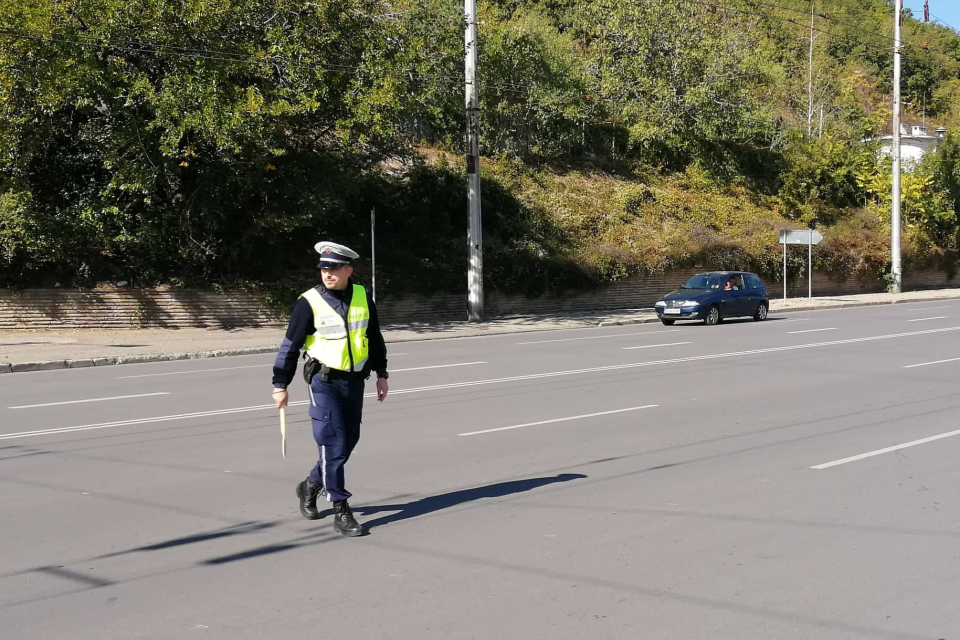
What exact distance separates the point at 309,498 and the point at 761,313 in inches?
954

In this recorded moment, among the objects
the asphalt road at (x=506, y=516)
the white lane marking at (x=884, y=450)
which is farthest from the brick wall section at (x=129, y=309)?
the white lane marking at (x=884, y=450)

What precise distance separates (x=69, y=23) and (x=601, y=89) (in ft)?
92.0

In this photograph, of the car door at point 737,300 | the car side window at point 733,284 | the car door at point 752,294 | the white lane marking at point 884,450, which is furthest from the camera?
the car door at point 752,294

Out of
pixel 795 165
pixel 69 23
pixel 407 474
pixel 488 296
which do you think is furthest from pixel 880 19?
pixel 407 474

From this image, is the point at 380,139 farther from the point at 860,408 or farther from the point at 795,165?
the point at 795,165

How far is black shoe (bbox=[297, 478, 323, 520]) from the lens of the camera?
6843 mm

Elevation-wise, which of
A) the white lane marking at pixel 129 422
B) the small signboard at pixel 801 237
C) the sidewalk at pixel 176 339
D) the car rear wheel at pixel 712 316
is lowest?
the white lane marking at pixel 129 422

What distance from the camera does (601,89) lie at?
45625 millimetres

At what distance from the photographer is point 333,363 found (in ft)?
21.1

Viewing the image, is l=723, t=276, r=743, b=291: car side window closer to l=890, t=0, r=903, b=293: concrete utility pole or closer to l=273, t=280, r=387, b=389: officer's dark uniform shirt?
l=890, t=0, r=903, b=293: concrete utility pole

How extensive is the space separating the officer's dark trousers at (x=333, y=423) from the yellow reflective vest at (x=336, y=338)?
0.44 ft

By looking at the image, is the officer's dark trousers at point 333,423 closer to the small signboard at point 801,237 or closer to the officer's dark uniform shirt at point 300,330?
the officer's dark uniform shirt at point 300,330

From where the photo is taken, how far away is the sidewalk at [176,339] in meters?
19.1

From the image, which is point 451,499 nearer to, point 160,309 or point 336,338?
point 336,338
